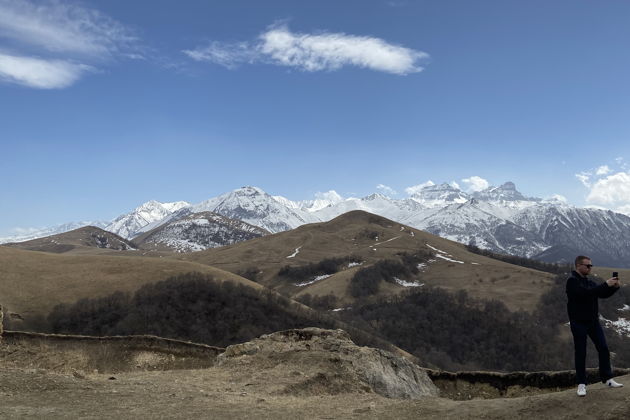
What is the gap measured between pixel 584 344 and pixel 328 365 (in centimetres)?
1054

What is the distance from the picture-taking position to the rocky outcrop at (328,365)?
19.5m

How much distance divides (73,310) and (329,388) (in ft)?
263

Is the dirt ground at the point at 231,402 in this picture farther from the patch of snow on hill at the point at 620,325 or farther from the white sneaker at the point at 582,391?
the patch of snow on hill at the point at 620,325

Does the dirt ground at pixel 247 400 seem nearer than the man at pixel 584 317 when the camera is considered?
No

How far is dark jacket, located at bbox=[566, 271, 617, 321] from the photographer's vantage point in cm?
1259

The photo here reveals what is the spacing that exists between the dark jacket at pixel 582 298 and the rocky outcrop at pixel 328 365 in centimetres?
921

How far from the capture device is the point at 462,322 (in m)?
152

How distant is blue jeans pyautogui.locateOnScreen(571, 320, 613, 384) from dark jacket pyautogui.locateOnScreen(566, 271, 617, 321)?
174 mm

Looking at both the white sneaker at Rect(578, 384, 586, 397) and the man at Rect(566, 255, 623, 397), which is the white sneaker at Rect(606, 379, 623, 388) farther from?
the white sneaker at Rect(578, 384, 586, 397)

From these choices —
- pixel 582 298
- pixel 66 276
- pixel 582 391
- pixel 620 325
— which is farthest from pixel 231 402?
pixel 620 325

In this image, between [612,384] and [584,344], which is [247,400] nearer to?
[584,344]

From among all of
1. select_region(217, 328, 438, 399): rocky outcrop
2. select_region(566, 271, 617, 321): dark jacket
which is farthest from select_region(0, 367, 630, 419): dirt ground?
select_region(566, 271, 617, 321): dark jacket

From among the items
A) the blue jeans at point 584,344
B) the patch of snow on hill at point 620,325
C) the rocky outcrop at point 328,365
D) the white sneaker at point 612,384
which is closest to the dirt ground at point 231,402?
the white sneaker at point 612,384

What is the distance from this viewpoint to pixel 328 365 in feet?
68.6
